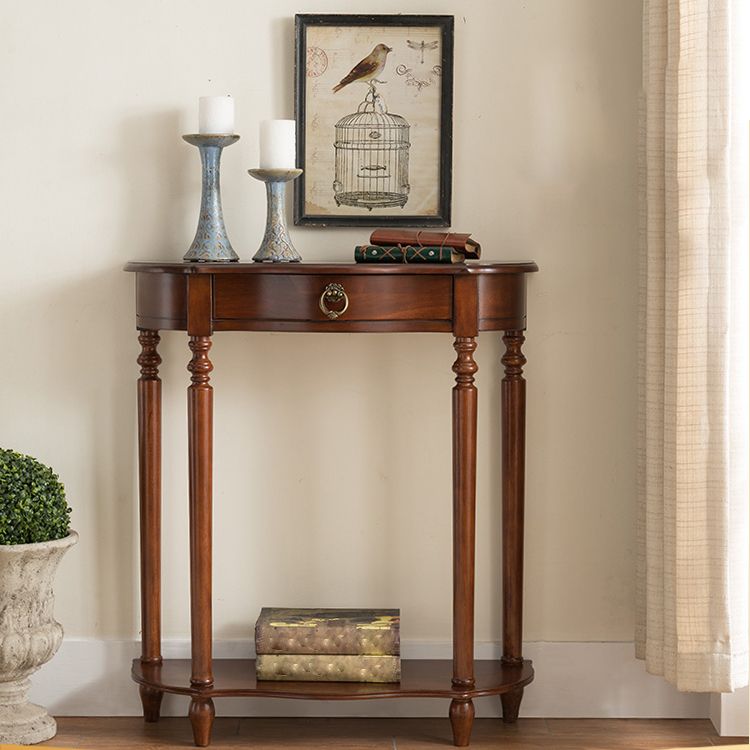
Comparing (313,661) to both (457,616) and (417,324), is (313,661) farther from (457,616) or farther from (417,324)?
(417,324)

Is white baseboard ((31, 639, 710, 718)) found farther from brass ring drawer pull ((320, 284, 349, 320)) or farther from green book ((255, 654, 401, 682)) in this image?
brass ring drawer pull ((320, 284, 349, 320))

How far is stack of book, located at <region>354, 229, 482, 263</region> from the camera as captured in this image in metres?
2.34

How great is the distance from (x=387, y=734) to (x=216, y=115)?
53.8 inches

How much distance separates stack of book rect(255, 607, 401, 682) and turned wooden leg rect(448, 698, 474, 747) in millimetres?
133

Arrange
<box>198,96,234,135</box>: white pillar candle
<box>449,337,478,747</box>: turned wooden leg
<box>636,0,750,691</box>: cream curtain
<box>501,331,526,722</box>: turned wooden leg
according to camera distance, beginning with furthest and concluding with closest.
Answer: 1. <box>501,331,526,722</box>: turned wooden leg
2. <box>198,96,234,135</box>: white pillar candle
3. <box>449,337,478,747</box>: turned wooden leg
4. <box>636,0,750,691</box>: cream curtain

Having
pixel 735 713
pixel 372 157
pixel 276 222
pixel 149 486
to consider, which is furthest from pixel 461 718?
pixel 372 157

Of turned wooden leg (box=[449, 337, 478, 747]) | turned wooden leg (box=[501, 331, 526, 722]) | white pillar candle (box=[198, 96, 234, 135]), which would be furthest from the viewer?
turned wooden leg (box=[501, 331, 526, 722])

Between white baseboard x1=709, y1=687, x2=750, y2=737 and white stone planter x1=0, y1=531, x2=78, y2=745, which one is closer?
white stone planter x1=0, y1=531, x2=78, y2=745

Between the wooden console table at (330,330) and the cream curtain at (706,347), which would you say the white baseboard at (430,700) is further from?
the cream curtain at (706,347)

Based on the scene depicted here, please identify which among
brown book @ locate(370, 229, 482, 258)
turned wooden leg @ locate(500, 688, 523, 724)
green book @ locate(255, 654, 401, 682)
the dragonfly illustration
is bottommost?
turned wooden leg @ locate(500, 688, 523, 724)

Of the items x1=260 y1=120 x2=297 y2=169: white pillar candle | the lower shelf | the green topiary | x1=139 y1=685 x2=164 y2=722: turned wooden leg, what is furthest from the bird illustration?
x1=139 y1=685 x2=164 y2=722: turned wooden leg

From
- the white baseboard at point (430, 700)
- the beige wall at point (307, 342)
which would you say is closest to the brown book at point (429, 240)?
the beige wall at point (307, 342)

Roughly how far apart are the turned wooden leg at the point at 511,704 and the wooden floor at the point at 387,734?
0.02 m

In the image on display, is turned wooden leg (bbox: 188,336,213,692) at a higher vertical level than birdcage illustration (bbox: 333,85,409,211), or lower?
lower
